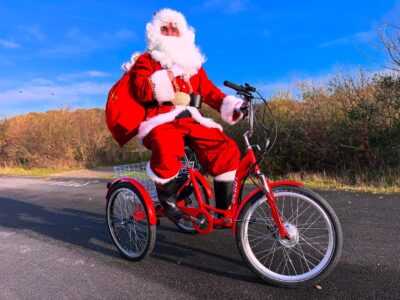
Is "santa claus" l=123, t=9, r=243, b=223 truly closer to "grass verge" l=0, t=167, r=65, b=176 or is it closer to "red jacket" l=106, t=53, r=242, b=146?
"red jacket" l=106, t=53, r=242, b=146

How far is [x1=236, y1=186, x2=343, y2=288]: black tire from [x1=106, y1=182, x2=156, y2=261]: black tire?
1.05 metres

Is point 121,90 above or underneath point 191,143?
above

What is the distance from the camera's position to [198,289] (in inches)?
115

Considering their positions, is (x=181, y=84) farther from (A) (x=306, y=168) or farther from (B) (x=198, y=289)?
(A) (x=306, y=168)

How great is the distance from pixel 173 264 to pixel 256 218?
42.0 inches

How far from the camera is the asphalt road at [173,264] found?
286 centimetres

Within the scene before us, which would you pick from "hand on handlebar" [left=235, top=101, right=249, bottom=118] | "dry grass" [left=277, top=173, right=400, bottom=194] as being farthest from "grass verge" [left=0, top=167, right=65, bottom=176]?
"hand on handlebar" [left=235, top=101, right=249, bottom=118]

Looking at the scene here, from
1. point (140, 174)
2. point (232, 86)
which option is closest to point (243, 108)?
point (232, 86)

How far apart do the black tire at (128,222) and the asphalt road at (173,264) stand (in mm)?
123

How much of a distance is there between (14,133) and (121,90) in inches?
707

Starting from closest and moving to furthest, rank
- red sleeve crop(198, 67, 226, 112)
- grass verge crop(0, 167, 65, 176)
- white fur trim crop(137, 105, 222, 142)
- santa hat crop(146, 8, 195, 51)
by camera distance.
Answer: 1. white fur trim crop(137, 105, 222, 142)
2. santa hat crop(146, 8, 195, 51)
3. red sleeve crop(198, 67, 226, 112)
4. grass verge crop(0, 167, 65, 176)

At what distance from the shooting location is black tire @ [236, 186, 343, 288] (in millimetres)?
2738

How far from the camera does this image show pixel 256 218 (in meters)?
2.94

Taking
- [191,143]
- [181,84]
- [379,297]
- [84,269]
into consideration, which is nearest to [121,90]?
[181,84]
